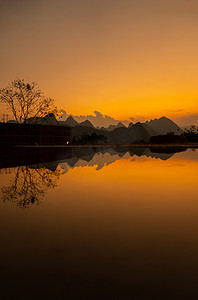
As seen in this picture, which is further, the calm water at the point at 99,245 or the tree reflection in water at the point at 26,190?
the tree reflection in water at the point at 26,190

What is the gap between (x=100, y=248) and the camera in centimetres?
244

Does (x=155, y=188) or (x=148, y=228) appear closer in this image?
(x=148, y=228)

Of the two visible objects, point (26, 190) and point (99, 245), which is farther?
point (26, 190)

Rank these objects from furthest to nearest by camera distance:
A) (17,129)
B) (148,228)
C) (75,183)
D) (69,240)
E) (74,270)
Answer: (17,129) → (75,183) → (148,228) → (69,240) → (74,270)

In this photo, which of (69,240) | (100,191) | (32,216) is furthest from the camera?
(100,191)

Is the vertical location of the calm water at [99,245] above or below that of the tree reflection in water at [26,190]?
below

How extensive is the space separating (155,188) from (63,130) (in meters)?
32.0

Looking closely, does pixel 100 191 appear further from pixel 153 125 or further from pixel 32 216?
pixel 153 125

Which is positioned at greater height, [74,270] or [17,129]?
[17,129]

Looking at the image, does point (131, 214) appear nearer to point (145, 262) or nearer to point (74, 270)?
point (145, 262)

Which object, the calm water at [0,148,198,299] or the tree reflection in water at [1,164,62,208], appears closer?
the calm water at [0,148,198,299]

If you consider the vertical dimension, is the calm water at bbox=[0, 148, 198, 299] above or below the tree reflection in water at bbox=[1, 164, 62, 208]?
below

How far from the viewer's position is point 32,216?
356cm

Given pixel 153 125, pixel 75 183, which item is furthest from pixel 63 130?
pixel 153 125
